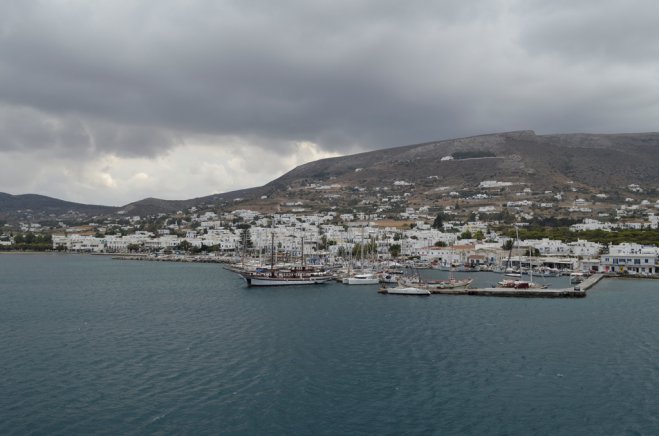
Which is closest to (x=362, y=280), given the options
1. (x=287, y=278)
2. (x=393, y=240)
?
(x=287, y=278)

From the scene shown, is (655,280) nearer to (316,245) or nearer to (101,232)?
(316,245)

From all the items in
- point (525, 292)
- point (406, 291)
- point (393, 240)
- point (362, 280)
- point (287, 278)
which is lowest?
point (525, 292)

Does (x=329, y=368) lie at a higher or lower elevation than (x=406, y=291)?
lower

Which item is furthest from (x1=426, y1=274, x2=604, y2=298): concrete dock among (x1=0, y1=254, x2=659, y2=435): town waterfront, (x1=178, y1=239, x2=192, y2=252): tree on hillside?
(x1=178, y1=239, x2=192, y2=252): tree on hillside

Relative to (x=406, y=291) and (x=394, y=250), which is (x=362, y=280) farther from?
(x=394, y=250)

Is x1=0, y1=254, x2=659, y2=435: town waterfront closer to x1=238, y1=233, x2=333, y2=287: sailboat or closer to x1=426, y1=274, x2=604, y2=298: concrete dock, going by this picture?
x1=426, y1=274, x2=604, y2=298: concrete dock

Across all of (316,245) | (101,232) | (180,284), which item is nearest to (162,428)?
(180,284)

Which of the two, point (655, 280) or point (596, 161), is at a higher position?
point (596, 161)

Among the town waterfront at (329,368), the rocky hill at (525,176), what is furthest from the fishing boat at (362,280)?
the rocky hill at (525,176)
